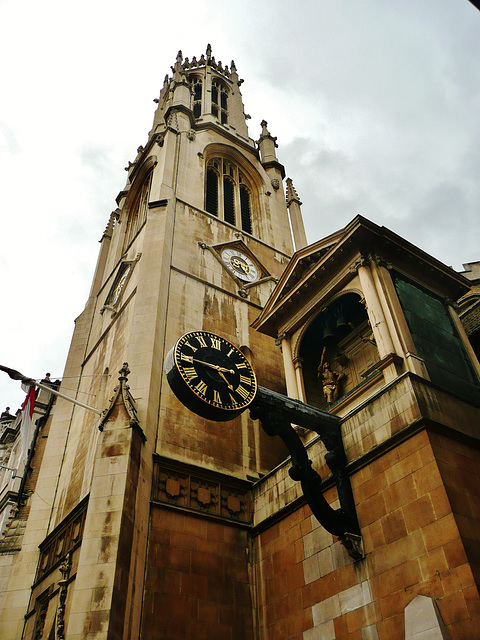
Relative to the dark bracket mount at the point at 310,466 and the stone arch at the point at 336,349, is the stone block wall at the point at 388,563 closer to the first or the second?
the dark bracket mount at the point at 310,466

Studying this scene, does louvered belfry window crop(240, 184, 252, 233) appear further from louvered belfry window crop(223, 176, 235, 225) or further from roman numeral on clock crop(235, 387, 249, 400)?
roman numeral on clock crop(235, 387, 249, 400)

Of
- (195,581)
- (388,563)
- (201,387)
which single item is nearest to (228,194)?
(201,387)

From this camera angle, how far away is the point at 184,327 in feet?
71.3

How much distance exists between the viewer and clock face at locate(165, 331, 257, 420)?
11953 millimetres

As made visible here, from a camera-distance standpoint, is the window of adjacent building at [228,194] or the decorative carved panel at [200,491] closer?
the decorative carved panel at [200,491]

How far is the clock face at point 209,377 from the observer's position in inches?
471

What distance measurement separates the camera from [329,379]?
19.1 metres

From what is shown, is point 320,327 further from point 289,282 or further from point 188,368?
point 188,368

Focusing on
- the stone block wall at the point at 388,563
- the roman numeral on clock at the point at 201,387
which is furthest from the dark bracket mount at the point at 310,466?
the roman numeral on clock at the point at 201,387

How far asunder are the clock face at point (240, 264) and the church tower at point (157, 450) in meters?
0.09

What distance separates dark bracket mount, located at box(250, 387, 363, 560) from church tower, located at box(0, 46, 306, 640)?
4.46 metres

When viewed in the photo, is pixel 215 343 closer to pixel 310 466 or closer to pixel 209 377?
pixel 209 377

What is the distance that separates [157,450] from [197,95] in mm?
→ 38800

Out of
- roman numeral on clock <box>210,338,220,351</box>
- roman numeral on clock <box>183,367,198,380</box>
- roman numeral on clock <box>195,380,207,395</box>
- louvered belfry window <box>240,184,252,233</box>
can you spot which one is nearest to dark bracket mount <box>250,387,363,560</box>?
roman numeral on clock <box>195,380,207,395</box>
